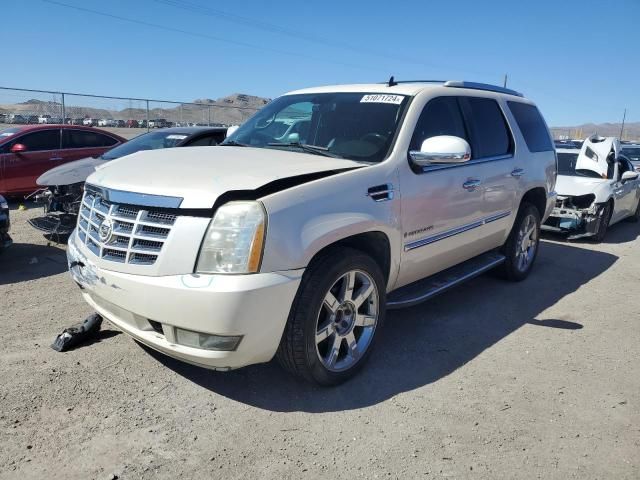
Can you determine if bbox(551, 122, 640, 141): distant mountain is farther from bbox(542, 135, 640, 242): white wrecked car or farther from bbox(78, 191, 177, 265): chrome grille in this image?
bbox(78, 191, 177, 265): chrome grille

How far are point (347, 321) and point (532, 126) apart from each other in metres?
3.69

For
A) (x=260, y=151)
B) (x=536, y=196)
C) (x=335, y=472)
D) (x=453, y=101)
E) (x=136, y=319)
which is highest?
(x=453, y=101)

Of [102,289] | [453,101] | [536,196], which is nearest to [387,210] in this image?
[453,101]

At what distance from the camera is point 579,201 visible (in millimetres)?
8516

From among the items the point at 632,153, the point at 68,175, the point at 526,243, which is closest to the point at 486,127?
the point at 526,243

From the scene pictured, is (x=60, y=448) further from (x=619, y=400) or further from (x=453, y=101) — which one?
(x=453, y=101)

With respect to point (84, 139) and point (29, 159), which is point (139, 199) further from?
point (84, 139)

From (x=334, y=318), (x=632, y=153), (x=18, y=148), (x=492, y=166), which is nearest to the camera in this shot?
(x=334, y=318)

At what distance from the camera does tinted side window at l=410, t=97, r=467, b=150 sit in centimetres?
395

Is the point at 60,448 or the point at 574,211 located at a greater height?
the point at 574,211

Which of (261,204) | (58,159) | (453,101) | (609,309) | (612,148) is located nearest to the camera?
(261,204)

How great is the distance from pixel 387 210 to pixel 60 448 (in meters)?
2.34

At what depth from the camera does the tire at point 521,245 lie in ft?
18.0

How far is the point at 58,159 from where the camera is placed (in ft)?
34.2
